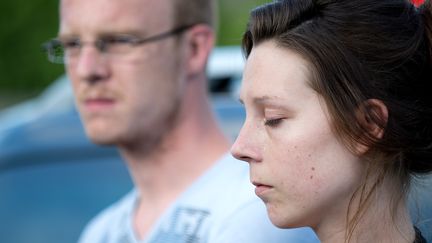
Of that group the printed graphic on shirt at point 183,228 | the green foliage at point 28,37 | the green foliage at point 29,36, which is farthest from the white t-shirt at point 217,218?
the green foliage at point 28,37

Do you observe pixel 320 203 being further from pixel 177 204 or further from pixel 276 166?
pixel 177 204

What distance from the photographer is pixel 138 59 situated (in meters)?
2.91

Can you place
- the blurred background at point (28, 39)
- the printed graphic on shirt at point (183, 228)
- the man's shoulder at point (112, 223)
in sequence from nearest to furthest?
the printed graphic on shirt at point (183, 228) → the man's shoulder at point (112, 223) → the blurred background at point (28, 39)

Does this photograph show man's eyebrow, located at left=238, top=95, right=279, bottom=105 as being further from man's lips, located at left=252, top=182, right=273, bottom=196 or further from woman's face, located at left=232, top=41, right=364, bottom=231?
man's lips, located at left=252, top=182, right=273, bottom=196

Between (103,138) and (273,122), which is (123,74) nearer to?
(103,138)

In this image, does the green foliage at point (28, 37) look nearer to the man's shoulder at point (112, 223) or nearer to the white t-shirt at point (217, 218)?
the man's shoulder at point (112, 223)

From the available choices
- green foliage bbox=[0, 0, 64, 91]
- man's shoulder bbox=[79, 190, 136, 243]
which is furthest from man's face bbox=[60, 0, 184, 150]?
green foliage bbox=[0, 0, 64, 91]

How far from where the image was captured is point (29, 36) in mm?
15812

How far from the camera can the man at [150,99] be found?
9.30 feet

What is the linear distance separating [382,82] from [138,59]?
4.43 feet

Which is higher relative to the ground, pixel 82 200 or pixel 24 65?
pixel 82 200

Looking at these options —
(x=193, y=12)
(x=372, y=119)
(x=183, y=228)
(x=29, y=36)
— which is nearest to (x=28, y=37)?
(x=29, y=36)

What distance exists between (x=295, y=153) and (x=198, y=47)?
4.80ft

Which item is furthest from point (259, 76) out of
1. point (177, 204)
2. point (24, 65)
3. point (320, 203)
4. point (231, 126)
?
point (24, 65)
